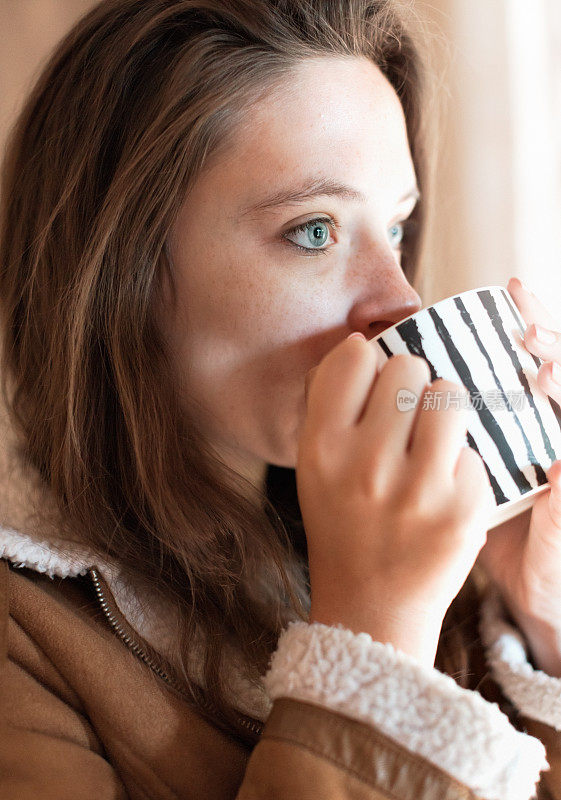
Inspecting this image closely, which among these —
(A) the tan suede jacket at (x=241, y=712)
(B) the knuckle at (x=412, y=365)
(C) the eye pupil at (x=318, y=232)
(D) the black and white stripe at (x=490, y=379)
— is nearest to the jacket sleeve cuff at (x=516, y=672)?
(A) the tan suede jacket at (x=241, y=712)

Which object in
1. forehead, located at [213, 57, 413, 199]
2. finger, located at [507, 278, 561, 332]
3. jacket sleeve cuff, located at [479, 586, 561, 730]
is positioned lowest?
jacket sleeve cuff, located at [479, 586, 561, 730]

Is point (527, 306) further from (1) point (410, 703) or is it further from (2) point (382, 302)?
(1) point (410, 703)

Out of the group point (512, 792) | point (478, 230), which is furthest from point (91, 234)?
point (478, 230)

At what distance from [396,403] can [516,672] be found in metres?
0.36

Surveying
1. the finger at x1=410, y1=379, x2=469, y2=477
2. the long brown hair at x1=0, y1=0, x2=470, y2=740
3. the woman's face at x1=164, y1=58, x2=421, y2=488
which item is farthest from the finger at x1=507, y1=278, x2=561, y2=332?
the long brown hair at x1=0, y1=0, x2=470, y2=740

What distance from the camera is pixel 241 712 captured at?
0.78m

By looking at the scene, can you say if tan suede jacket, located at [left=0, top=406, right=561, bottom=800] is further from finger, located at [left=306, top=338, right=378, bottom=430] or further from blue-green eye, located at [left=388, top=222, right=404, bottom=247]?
blue-green eye, located at [left=388, top=222, right=404, bottom=247]

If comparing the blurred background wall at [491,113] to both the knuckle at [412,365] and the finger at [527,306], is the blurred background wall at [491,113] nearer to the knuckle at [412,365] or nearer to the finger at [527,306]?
the finger at [527,306]

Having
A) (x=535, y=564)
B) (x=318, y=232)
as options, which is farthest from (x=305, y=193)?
(x=535, y=564)

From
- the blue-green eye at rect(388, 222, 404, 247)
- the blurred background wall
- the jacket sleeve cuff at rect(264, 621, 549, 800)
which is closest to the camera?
the jacket sleeve cuff at rect(264, 621, 549, 800)

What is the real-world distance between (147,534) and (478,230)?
2.74 feet

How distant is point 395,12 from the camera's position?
1.01m

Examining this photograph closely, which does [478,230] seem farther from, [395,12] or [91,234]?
[91,234]

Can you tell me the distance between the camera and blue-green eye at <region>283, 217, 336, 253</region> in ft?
2.64
